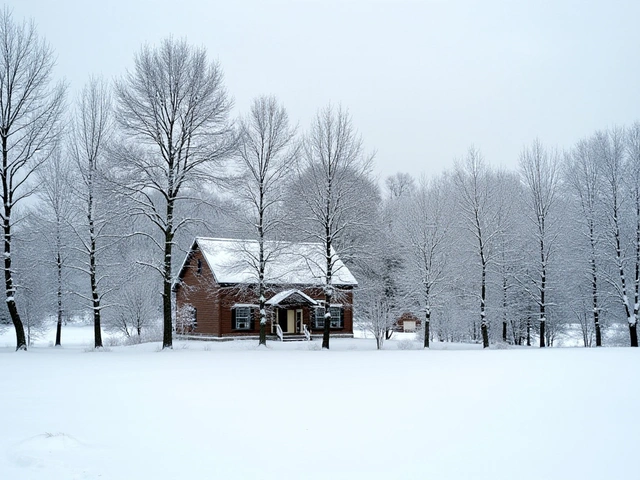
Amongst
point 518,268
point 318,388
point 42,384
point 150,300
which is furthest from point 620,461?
point 150,300

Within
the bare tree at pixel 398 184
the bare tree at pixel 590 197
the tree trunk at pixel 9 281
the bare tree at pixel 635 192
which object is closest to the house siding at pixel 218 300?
the tree trunk at pixel 9 281

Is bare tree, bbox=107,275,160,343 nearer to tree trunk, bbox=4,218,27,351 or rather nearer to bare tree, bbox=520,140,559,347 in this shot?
tree trunk, bbox=4,218,27,351

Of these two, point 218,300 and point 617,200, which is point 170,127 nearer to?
point 218,300

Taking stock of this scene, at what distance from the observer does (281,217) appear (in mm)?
29688

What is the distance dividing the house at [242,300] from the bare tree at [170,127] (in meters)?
8.64

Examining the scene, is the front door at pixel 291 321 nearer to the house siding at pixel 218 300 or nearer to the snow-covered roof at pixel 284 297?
the house siding at pixel 218 300

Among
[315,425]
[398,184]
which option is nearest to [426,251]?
[315,425]

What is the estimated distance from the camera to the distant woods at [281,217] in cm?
2572

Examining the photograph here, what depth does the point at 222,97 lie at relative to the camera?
26.6 meters

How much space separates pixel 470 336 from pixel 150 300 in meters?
25.2

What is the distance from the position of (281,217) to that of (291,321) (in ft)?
40.1

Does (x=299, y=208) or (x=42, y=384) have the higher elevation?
(x=299, y=208)

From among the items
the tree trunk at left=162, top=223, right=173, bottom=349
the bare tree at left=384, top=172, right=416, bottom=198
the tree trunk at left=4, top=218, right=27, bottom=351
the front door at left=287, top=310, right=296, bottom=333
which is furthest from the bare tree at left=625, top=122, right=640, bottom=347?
the bare tree at left=384, top=172, right=416, bottom=198

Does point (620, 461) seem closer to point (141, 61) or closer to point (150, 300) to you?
point (141, 61)
